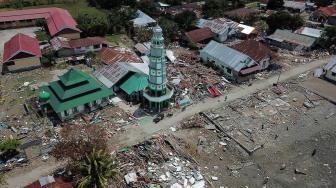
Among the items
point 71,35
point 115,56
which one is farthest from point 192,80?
point 71,35

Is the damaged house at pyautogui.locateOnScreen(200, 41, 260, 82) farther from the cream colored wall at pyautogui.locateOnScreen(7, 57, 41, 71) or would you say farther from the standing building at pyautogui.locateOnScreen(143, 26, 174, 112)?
the cream colored wall at pyautogui.locateOnScreen(7, 57, 41, 71)

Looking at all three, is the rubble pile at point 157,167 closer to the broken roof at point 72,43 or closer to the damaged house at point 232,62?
the damaged house at point 232,62

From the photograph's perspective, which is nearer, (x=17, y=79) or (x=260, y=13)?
(x=17, y=79)

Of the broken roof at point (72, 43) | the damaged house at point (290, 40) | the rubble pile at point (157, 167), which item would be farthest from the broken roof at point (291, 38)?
the rubble pile at point (157, 167)

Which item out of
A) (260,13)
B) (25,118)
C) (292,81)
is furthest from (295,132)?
(260,13)

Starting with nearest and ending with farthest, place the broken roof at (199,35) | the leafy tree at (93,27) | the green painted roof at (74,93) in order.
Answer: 1. the green painted roof at (74,93)
2. the broken roof at (199,35)
3. the leafy tree at (93,27)

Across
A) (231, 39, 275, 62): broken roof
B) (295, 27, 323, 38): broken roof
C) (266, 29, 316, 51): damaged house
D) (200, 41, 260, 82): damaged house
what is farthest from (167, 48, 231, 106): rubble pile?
(295, 27, 323, 38): broken roof

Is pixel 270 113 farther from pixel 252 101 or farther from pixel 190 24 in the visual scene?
pixel 190 24
